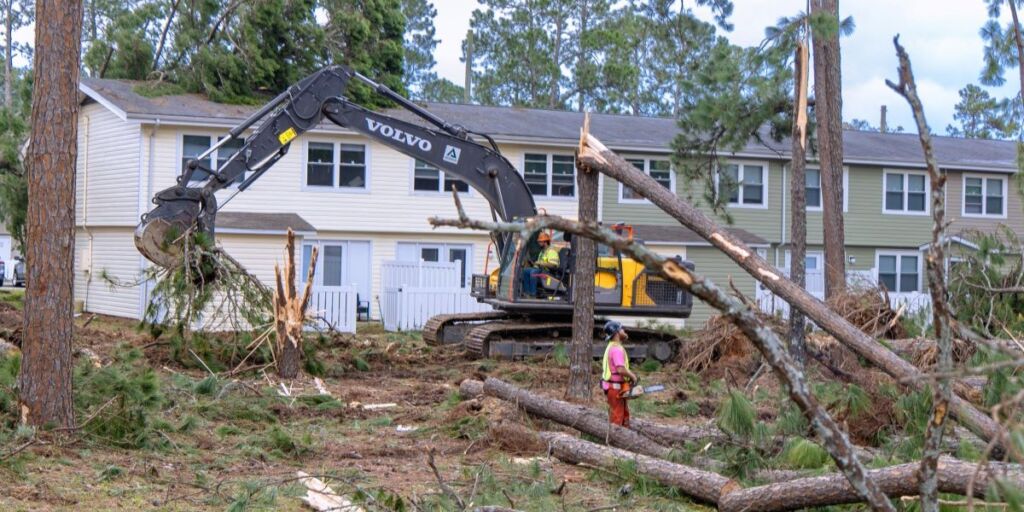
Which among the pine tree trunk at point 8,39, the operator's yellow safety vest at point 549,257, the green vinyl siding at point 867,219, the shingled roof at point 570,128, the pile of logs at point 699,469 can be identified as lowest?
the pile of logs at point 699,469

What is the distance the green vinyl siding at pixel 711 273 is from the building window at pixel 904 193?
15.5ft

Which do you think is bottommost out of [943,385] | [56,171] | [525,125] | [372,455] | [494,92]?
[372,455]

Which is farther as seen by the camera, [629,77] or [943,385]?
[629,77]

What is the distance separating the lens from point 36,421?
32.2 feet

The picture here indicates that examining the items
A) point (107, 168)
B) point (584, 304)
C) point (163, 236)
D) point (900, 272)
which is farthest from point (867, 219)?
point (163, 236)

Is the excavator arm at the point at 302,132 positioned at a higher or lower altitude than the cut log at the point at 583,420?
higher

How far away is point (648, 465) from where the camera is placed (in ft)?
29.9

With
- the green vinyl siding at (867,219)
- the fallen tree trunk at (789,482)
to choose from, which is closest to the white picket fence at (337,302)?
the green vinyl siding at (867,219)

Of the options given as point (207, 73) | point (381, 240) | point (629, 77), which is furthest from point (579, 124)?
point (629, 77)

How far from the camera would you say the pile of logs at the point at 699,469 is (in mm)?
6641

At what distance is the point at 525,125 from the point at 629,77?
23.0 m

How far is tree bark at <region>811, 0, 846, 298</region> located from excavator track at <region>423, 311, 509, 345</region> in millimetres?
5896

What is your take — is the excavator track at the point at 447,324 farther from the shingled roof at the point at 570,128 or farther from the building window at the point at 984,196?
the building window at the point at 984,196

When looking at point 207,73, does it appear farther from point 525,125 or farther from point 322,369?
point 322,369
